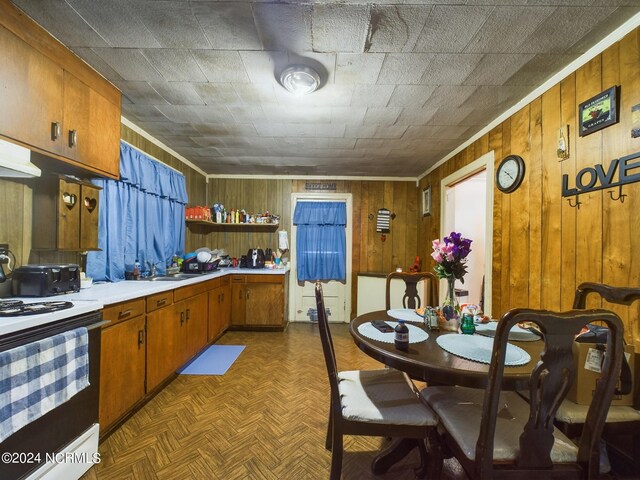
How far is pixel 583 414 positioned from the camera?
124 centimetres

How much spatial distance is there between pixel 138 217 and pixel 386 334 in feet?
8.78

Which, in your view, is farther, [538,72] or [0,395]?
[538,72]

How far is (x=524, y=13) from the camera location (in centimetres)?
138

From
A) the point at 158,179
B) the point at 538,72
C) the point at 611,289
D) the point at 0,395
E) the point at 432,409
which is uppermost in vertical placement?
the point at 538,72

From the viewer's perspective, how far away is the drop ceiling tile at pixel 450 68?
1.71m

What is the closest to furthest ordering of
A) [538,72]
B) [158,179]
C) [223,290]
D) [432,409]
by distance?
[432,409]
[538,72]
[158,179]
[223,290]

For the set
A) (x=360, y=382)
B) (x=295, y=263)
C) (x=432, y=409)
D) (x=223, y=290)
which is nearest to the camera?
(x=432, y=409)

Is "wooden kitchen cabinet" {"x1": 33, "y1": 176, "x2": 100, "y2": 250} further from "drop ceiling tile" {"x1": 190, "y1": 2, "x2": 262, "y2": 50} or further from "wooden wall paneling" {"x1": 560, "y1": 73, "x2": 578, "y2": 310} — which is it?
"wooden wall paneling" {"x1": 560, "y1": 73, "x2": 578, "y2": 310}

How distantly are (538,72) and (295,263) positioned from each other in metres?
3.72

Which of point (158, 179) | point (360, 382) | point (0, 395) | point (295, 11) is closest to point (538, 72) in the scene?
point (295, 11)

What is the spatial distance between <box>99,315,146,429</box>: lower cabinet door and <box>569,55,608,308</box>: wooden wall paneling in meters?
2.92

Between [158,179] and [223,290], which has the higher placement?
[158,179]

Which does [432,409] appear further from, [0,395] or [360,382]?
[0,395]

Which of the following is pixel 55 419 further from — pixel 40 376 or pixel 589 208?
pixel 589 208
